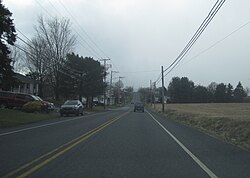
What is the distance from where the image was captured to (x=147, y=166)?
9.69 m

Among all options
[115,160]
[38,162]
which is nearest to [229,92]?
[115,160]

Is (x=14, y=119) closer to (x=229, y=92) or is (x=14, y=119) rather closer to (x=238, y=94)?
(x=229, y=92)

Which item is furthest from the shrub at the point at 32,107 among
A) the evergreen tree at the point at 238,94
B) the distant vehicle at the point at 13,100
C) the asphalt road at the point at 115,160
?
the evergreen tree at the point at 238,94

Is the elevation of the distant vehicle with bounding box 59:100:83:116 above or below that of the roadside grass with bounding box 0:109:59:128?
above

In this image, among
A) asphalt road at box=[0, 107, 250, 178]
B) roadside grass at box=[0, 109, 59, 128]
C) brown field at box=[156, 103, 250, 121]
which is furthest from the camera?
brown field at box=[156, 103, 250, 121]

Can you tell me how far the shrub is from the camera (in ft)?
129

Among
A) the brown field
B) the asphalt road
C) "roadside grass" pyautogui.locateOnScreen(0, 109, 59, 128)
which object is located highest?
the brown field

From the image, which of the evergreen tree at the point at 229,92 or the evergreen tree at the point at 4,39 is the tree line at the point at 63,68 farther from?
the evergreen tree at the point at 229,92

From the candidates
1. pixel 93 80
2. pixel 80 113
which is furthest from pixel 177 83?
pixel 80 113

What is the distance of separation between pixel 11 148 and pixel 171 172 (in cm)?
622

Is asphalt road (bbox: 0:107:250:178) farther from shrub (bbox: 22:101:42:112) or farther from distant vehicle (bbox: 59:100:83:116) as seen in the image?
distant vehicle (bbox: 59:100:83:116)

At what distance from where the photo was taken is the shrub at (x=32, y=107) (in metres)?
39.3

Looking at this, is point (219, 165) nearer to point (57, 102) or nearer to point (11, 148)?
point (11, 148)

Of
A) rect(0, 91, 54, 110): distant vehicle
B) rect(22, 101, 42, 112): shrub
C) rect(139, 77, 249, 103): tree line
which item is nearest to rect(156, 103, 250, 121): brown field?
rect(22, 101, 42, 112): shrub
